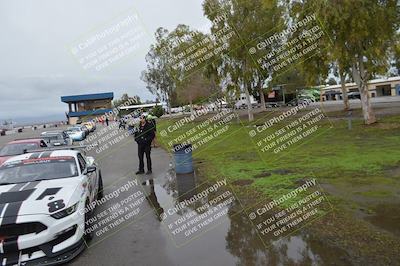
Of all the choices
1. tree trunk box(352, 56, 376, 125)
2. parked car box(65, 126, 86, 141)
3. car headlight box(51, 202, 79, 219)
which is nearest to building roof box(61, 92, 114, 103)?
parked car box(65, 126, 86, 141)

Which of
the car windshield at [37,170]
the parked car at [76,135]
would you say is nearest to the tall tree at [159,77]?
the parked car at [76,135]

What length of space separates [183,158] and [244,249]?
5814 millimetres

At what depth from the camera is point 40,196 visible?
18.5ft

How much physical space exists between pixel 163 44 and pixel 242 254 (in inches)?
1705

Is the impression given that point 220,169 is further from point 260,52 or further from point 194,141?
point 260,52

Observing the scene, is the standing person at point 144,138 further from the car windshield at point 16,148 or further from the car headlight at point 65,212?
the car headlight at point 65,212

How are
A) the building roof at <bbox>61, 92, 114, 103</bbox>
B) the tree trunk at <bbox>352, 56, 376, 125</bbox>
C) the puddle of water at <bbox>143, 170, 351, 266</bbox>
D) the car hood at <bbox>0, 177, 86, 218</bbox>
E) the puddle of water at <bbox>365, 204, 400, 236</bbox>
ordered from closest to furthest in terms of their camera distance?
the puddle of water at <bbox>143, 170, 351, 266</bbox>
the car hood at <bbox>0, 177, 86, 218</bbox>
the puddle of water at <bbox>365, 204, 400, 236</bbox>
the tree trunk at <bbox>352, 56, 376, 125</bbox>
the building roof at <bbox>61, 92, 114, 103</bbox>

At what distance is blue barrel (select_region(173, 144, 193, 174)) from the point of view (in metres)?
11.0

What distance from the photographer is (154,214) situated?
757cm

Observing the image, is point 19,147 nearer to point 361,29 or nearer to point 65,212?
point 65,212

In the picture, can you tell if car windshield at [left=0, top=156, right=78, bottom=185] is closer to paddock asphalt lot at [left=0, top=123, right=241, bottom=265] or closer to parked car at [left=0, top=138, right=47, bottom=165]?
paddock asphalt lot at [left=0, top=123, right=241, bottom=265]

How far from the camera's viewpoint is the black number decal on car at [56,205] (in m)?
5.28

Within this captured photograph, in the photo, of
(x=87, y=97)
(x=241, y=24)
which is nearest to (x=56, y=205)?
(x=241, y=24)

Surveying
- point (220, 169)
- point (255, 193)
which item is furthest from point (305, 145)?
point (255, 193)
